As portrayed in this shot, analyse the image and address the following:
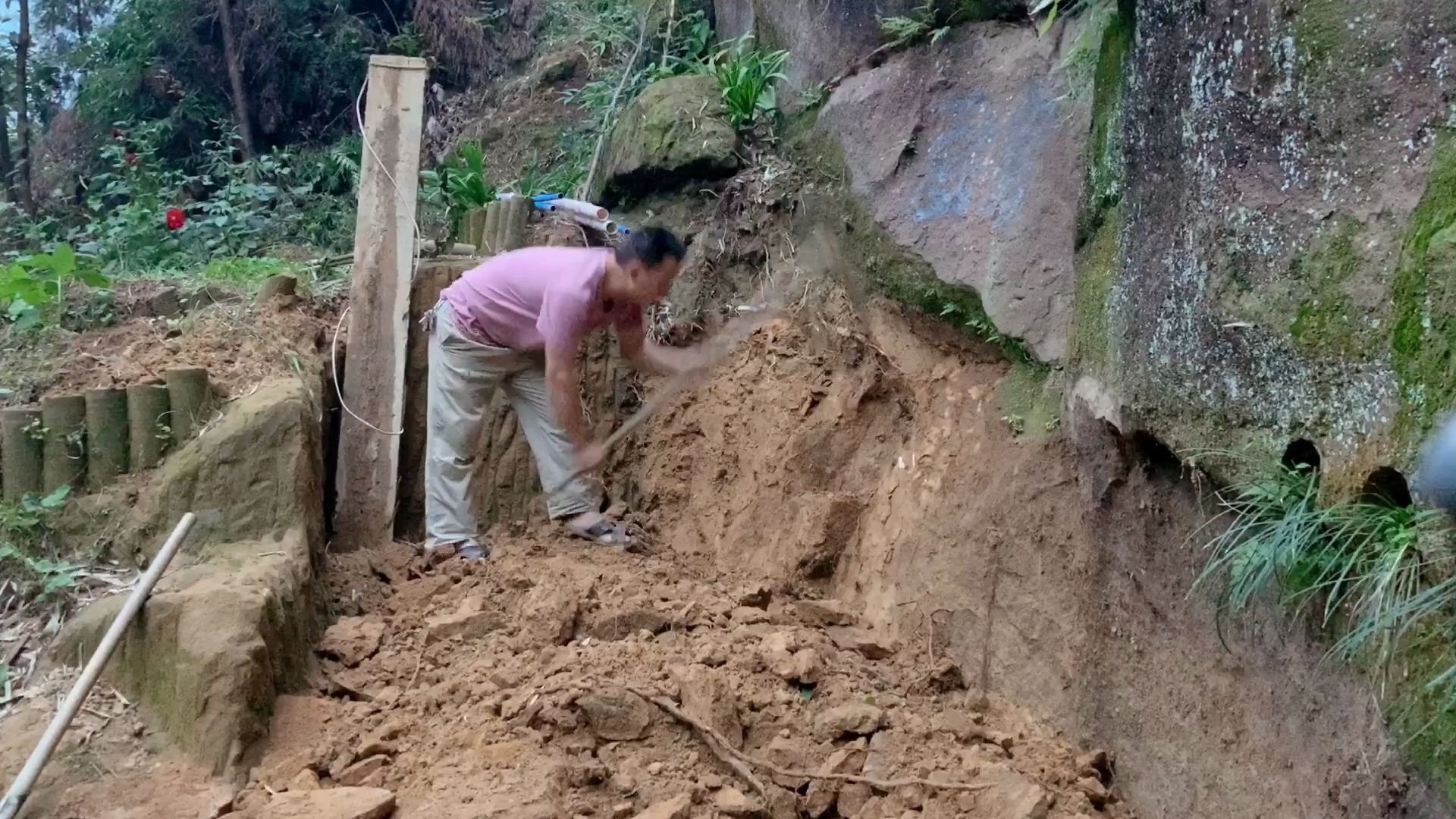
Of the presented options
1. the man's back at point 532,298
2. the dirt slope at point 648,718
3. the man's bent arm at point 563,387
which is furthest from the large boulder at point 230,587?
the man's bent arm at point 563,387

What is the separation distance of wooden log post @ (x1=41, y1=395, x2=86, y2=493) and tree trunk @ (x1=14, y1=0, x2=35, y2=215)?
22.1 ft

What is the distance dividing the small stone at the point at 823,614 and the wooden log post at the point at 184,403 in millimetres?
2378

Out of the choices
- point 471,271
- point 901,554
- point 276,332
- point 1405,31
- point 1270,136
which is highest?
point 1405,31

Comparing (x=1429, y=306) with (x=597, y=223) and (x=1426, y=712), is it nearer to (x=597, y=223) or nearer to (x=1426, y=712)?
(x=1426, y=712)

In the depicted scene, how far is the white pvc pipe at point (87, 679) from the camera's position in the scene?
282 cm

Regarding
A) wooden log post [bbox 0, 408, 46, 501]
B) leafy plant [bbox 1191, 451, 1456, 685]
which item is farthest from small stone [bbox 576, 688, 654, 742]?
wooden log post [bbox 0, 408, 46, 501]

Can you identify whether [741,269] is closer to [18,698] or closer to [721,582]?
[721,582]

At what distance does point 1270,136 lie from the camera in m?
2.54

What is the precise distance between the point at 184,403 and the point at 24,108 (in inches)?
283

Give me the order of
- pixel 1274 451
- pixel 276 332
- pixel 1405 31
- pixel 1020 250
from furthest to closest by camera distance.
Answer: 1. pixel 276 332
2. pixel 1020 250
3. pixel 1274 451
4. pixel 1405 31

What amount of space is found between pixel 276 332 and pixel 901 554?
114 inches

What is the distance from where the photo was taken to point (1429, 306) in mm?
2133

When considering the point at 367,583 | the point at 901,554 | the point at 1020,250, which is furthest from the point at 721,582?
the point at 1020,250

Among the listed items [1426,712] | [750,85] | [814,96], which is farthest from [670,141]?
[1426,712]
